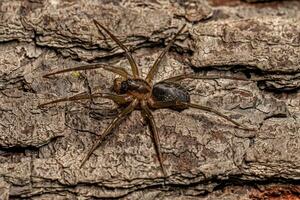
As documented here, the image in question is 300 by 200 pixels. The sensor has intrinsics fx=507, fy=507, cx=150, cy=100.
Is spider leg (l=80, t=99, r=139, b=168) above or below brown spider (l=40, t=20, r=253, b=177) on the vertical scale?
below

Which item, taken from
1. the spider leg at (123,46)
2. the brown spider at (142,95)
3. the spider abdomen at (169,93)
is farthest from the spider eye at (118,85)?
the spider abdomen at (169,93)

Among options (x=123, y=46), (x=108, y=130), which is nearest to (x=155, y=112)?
(x=108, y=130)

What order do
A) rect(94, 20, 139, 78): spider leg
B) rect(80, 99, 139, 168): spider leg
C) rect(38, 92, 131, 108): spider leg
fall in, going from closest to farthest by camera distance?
1. rect(80, 99, 139, 168): spider leg
2. rect(38, 92, 131, 108): spider leg
3. rect(94, 20, 139, 78): spider leg

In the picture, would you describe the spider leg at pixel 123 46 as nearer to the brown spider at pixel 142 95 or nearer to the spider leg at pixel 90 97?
the brown spider at pixel 142 95

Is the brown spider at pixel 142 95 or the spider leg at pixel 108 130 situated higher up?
the brown spider at pixel 142 95

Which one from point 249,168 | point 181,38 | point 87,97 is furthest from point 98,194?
point 181,38

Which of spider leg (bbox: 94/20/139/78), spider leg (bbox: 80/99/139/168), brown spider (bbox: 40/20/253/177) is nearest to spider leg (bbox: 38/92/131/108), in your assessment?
brown spider (bbox: 40/20/253/177)

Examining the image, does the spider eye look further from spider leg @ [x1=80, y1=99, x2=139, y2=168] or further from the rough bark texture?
spider leg @ [x1=80, y1=99, x2=139, y2=168]
